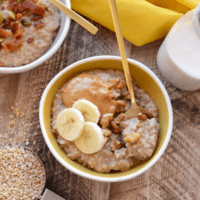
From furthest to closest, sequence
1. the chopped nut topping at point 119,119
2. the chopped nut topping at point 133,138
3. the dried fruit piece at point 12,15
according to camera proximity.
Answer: the dried fruit piece at point 12,15 → the chopped nut topping at point 119,119 → the chopped nut topping at point 133,138

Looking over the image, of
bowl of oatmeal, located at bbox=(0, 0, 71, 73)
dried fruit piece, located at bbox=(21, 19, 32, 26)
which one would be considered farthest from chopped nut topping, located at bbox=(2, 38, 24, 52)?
dried fruit piece, located at bbox=(21, 19, 32, 26)

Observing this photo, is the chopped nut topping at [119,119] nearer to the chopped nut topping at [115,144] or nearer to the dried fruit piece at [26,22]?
the chopped nut topping at [115,144]

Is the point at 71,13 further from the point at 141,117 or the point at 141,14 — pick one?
the point at 141,117

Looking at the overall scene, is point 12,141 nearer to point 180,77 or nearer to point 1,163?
point 1,163

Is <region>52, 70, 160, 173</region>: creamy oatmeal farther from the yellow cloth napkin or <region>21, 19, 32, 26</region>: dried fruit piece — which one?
<region>21, 19, 32, 26</region>: dried fruit piece

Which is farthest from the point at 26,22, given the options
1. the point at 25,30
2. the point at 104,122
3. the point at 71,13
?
the point at 104,122

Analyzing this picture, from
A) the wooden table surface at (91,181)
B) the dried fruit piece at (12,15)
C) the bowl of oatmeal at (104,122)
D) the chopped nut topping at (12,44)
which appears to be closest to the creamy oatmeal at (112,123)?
the bowl of oatmeal at (104,122)
